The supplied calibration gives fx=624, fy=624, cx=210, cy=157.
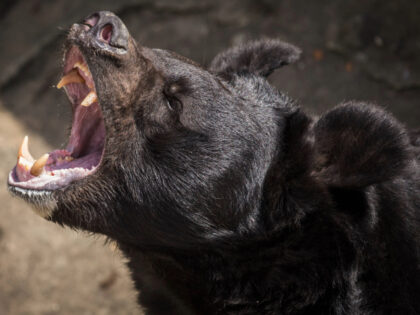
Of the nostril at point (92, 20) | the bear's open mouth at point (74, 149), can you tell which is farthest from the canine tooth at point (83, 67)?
the nostril at point (92, 20)

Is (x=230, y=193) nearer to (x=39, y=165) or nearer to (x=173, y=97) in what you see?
(x=173, y=97)

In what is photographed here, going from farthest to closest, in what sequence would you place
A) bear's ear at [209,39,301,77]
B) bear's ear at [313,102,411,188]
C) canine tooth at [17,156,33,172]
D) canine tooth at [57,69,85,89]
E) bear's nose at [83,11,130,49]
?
bear's ear at [209,39,301,77] < canine tooth at [57,69,85,89] < canine tooth at [17,156,33,172] < bear's nose at [83,11,130,49] < bear's ear at [313,102,411,188]

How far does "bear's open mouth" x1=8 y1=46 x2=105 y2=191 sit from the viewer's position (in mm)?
3197

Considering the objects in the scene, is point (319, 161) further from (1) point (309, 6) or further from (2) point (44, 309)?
(1) point (309, 6)

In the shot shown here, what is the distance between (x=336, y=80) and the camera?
6.91m

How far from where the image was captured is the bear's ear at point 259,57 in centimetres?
380

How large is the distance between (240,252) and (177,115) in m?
0.79

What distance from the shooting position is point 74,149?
3426 mm

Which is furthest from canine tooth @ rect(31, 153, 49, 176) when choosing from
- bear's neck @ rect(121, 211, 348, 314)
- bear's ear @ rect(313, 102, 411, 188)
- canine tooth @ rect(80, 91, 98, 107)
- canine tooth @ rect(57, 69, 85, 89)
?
bear's ear @ rect(313, 102, 411, 188)

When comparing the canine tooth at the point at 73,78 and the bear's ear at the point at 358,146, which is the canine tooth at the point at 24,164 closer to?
the canine tooth at the point at 73,78

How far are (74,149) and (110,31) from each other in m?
0.70

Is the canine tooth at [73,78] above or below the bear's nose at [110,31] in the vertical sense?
below

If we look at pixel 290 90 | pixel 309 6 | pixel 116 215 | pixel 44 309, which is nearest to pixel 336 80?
pixel 290 90

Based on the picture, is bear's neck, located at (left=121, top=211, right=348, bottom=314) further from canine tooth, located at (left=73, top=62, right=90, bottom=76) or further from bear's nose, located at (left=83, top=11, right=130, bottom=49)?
bear's nose, located at (left=83, top=11, right=130, bottom=49)
